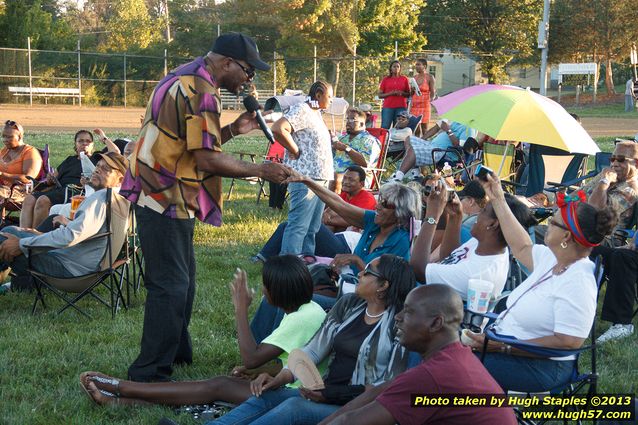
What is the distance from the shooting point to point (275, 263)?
4355 mm

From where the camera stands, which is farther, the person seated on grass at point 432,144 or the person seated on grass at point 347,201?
the person seated on grass at point 432,144

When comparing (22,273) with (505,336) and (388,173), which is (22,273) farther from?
(388,173)

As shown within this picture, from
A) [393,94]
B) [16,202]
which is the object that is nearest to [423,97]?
[393,94]

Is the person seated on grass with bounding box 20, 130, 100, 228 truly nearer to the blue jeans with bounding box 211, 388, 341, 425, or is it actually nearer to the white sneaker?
the blue jeans with bounding box 211, 388, 341, 425

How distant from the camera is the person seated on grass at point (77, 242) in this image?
6.05 meters

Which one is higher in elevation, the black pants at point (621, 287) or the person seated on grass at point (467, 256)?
the person seated on grass at point (467, 256)

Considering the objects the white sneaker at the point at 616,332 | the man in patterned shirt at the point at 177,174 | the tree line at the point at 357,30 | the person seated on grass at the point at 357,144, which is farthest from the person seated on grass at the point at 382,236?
the tree line at the point at 357,30

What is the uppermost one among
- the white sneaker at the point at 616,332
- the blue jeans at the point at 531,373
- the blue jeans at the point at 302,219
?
the blue jeans at the point at 302,219

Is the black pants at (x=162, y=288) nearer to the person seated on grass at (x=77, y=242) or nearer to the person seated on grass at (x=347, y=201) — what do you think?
the person seated on grass at (x=77, y=242)

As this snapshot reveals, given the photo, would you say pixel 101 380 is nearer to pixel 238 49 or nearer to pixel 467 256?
pixel 238 49

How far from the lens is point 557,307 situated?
12.4 ft

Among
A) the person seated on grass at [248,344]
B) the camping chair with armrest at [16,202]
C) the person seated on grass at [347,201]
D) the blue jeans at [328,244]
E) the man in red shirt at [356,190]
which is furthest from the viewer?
the camping chair with armrest at [16,202]

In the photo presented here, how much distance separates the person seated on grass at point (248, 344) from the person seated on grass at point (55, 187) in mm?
4080

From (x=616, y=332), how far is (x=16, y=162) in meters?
6.66
